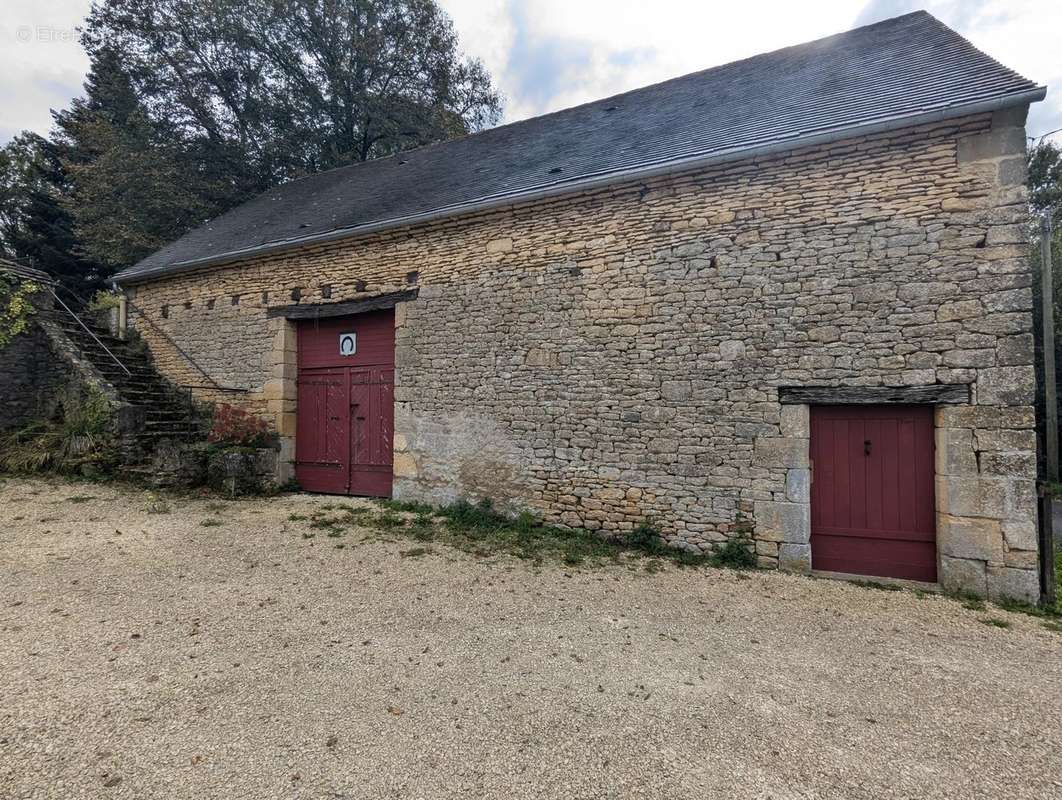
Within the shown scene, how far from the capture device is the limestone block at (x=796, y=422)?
15.2ft

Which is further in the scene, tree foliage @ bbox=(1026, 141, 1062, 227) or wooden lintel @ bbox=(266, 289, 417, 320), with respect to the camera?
tree foliage @ bbox=(1026, 141, 1062, 227)

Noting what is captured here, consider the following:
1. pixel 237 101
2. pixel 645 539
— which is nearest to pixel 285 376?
pixel 645 539

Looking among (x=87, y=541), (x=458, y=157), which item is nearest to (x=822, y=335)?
(x=458, y=157)

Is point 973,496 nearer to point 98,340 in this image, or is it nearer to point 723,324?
point 723,324

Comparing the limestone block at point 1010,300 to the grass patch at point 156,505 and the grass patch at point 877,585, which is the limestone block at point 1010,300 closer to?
the grass patch at point 877,585

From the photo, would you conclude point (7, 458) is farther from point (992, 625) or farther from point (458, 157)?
point (992, 625)

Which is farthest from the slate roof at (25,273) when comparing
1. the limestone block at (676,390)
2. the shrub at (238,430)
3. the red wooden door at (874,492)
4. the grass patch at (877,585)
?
the grass patch at (877,585)

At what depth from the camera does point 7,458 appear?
7555 mm

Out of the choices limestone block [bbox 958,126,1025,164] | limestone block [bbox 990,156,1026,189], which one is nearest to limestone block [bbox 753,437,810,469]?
limestone block [bbox 990,156,1026,189]

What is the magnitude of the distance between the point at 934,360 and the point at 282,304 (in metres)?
8.22

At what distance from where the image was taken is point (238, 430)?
731cm

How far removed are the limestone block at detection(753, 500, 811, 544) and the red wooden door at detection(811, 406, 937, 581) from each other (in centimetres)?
16

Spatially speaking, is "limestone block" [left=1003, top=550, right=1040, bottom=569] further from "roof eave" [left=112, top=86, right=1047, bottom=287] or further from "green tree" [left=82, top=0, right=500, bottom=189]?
"green tree" [left=82, top=0, right=500, bottom=189]

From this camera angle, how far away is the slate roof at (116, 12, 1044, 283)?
4.60 m
